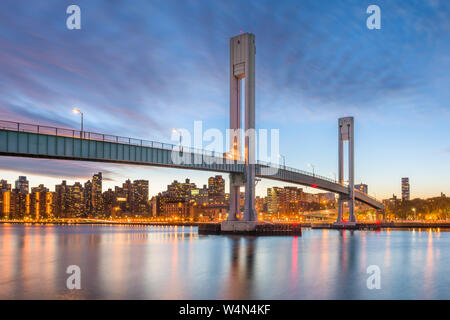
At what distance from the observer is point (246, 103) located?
7100cm

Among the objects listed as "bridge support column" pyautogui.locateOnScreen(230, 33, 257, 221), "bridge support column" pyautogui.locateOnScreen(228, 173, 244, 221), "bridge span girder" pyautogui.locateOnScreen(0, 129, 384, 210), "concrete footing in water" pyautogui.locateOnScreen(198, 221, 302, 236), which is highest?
"bridge support column" pyautogui.locateOnScreen(230, 33, 257, 221)

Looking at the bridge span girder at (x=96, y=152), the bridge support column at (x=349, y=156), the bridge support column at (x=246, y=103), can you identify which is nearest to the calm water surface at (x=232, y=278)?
the bridge span girder at (x=96, y=152)

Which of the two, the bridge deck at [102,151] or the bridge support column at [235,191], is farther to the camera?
the bridge support column at [235,191]

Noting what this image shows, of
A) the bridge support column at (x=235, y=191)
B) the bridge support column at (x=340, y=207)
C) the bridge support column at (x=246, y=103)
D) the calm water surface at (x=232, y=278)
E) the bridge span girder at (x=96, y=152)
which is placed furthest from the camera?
the bridge support column at (x=340, y=207)

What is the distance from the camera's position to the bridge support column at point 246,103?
2753 inches

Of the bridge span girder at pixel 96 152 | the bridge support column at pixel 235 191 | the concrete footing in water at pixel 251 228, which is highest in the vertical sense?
the bridge span girder at pixel 96 152

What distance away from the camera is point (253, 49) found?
74.4 metres

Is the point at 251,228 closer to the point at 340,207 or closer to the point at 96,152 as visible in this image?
the point at 96,152

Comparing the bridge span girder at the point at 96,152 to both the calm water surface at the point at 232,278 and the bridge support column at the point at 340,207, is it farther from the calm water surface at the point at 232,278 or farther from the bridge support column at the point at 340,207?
the bridge support column at the point at 340,207

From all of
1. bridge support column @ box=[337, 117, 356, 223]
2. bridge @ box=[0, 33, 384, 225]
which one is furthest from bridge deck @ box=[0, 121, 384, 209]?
bridge support column @ box=[337, 117, 356, 223]

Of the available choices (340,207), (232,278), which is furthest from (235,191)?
(340,207)

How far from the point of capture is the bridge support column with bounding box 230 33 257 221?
229 ft

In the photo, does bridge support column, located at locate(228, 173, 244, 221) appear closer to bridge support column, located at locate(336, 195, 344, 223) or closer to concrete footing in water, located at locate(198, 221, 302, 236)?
concrete footing in water, located at locate(198, 221, 302, 236)
